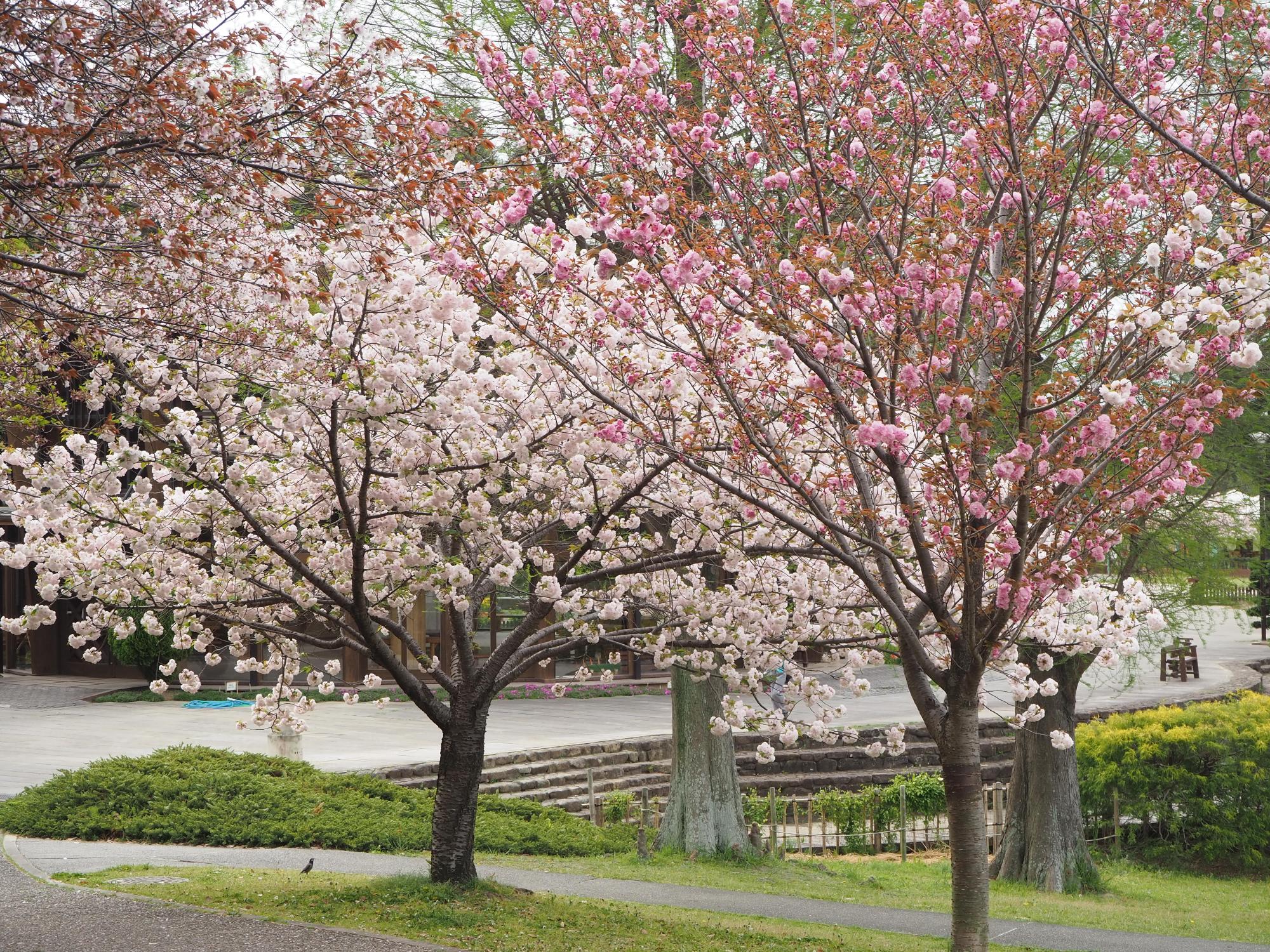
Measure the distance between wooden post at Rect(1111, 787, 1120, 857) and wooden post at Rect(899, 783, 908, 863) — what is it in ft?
8.58

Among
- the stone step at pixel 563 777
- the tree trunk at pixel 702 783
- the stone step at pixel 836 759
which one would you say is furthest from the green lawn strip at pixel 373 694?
the tree trunk at pixel 702 783

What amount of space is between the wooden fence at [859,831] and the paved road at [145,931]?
7.37m

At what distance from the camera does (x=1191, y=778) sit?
49.0 ft

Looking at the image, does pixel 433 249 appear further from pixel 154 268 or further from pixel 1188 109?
pixel 1188 109

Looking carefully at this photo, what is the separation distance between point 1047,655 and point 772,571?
7.10 ft

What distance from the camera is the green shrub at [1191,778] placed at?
48.4ft

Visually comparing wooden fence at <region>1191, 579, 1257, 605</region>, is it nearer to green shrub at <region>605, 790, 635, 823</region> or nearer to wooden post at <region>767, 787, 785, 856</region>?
wooden post at <region>767, 787, 785, 856</region>

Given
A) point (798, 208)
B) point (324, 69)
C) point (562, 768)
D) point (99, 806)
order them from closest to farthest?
point (324, 69), point (798, 208), point (99, 806), point (562, 768)

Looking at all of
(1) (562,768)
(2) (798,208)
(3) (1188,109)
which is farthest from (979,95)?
(1) (562,768)

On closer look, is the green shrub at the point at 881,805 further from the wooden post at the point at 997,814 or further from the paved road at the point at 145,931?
the paved road at the point at 145,931

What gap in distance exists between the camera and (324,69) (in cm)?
613

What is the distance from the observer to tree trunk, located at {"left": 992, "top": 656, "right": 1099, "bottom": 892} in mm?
13625

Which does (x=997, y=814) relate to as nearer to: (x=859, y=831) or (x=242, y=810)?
(x=859, y=831)

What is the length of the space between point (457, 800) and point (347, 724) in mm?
11846
